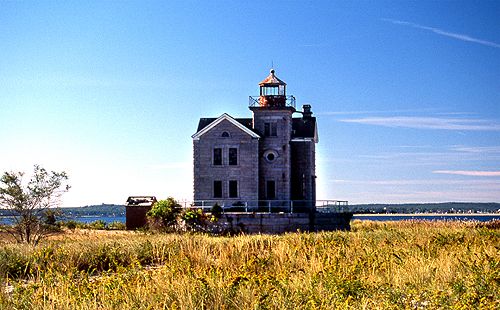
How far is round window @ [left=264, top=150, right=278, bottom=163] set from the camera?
40.6 meters

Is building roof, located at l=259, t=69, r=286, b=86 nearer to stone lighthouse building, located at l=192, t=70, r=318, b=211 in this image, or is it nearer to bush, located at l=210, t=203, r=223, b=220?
stone lighthouse building, located at l=192, t=70, r=318, b=211

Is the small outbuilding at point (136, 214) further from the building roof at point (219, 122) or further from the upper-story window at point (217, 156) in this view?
the building roof at point (219, 122)

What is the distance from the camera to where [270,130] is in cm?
4081

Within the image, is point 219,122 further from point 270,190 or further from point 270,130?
point 270,190

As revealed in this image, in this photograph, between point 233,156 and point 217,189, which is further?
point 233,156

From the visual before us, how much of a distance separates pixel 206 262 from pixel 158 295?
4.55 m

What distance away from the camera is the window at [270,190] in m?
40.5

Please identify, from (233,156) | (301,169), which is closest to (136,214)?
(233,156)

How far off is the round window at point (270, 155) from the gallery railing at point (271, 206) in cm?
271

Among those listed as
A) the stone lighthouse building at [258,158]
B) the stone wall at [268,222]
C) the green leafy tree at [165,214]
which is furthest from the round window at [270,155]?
the green leafy tree at [165,214]

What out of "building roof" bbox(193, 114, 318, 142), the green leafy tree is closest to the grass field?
the green leafy tree

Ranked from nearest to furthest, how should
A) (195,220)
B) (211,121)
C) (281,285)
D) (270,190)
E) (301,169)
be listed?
(281,285), (195,220), (270,190), (211,121), (301,169)

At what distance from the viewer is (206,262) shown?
13.6 meters

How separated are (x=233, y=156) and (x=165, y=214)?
19.5ft
